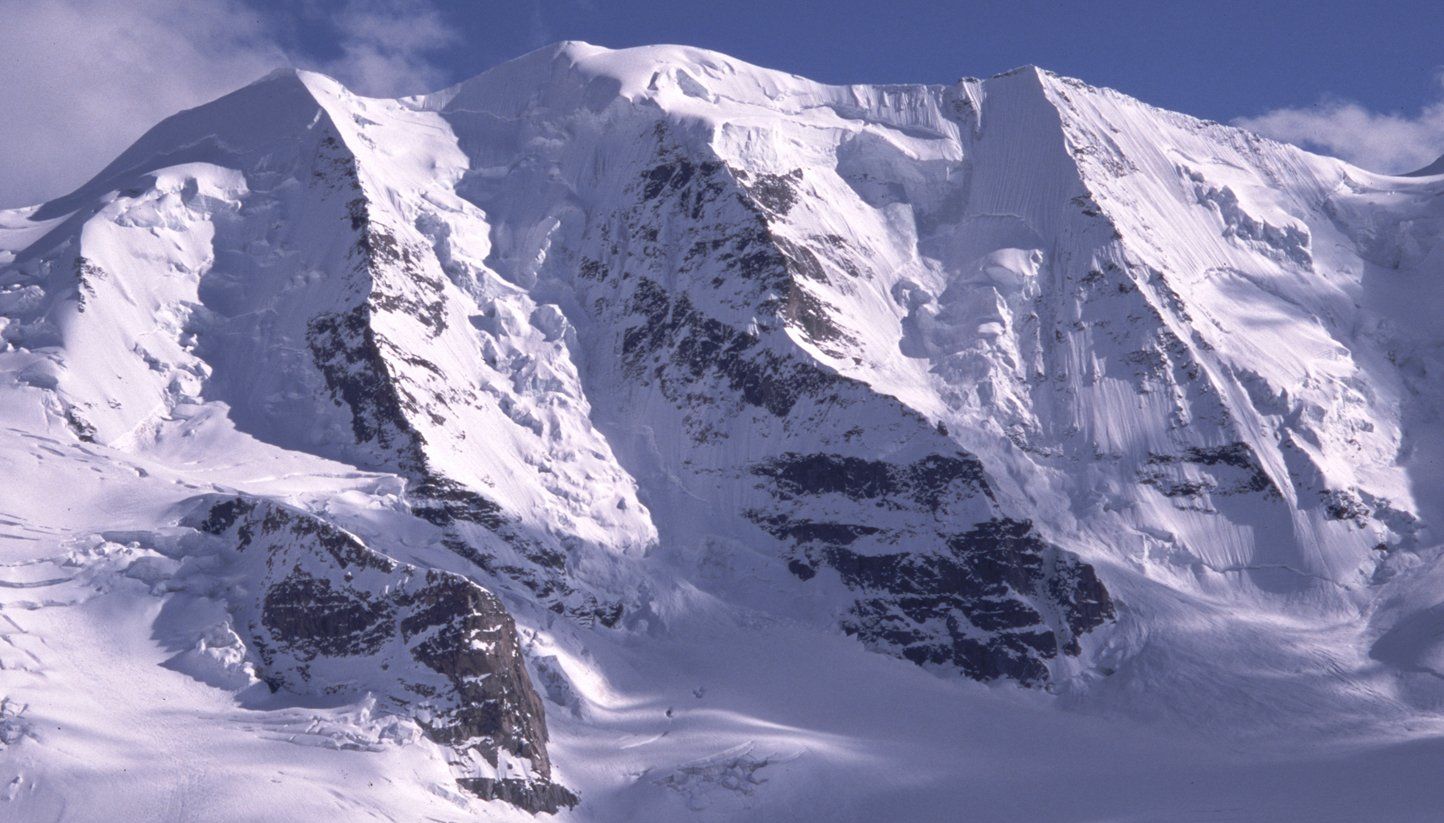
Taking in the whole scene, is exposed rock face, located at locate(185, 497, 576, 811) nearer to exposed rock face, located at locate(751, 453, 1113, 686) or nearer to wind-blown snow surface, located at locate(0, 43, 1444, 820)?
wind-blown snow surface, located at locate(0, 43, 1444, 820)

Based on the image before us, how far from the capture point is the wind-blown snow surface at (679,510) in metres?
134

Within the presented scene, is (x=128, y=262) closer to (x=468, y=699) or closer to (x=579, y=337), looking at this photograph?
(x=579, y=337)

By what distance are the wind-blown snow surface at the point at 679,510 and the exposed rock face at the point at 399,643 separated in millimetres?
341

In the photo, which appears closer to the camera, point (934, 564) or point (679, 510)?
point (934, 564)

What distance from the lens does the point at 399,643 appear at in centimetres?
13625

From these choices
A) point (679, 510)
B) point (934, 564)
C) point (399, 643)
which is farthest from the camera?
point (679, 510)

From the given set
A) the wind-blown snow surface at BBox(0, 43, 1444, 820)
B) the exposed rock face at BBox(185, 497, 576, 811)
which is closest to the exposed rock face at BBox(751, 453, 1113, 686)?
the wind-blown snow surface at BBox(0, 43, 1444, 820)

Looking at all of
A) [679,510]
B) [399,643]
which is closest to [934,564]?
[679,510]

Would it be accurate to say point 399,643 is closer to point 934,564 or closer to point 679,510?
point 679,510

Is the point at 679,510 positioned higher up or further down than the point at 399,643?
higher up

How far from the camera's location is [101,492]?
146m

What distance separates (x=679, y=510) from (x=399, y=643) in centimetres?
3925

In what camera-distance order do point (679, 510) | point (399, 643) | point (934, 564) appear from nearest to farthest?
point (399, 643), point (934, 564), point (679, 510)

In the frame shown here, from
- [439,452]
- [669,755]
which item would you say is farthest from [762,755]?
[439,452]
